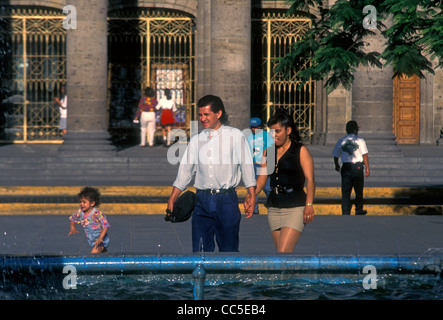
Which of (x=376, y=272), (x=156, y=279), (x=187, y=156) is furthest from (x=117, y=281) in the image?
(x=376, y=272)

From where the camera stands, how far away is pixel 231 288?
7.36 m

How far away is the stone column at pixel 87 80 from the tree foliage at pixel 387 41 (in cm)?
617

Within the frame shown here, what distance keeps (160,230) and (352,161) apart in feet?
11.9

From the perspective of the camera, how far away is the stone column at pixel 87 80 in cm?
1930

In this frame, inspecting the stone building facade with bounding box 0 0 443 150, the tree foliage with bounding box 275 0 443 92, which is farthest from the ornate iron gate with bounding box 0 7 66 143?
the tree foliage with bounding box 275 0 443 92

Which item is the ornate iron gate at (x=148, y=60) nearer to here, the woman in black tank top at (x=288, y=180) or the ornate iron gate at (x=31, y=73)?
the ornate iron gate at (x=31, y=73)

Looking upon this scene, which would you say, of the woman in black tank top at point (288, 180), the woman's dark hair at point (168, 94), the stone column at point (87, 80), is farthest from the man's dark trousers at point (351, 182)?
the woman's dark hair at point (168, 94)

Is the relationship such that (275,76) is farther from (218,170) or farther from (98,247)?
(218,170)

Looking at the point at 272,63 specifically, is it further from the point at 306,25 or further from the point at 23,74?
the point at 23,74

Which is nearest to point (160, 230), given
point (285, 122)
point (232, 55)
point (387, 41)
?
point (387, 41)

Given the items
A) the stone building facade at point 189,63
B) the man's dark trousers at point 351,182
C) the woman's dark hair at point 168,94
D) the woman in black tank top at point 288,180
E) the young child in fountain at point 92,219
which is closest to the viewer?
the woman in black tank top at point 288,180

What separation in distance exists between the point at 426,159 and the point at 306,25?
6.95 meters

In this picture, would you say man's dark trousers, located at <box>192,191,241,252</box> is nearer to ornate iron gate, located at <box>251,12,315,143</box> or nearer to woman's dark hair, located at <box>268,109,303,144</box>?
woman's dark hair, located at <box>268,109,303,144</box>

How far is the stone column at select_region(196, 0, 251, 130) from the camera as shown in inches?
781
